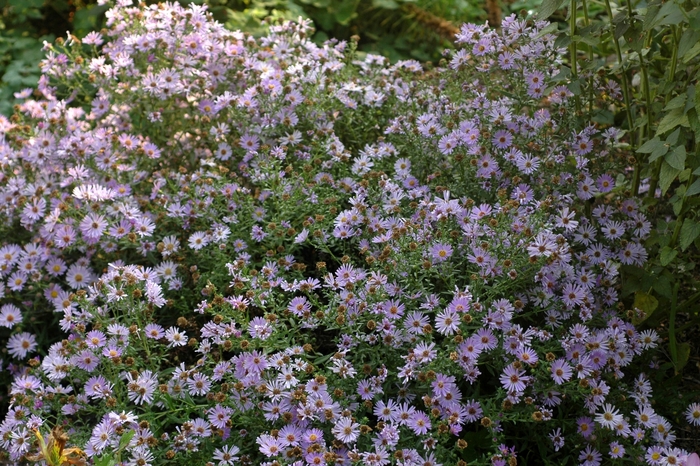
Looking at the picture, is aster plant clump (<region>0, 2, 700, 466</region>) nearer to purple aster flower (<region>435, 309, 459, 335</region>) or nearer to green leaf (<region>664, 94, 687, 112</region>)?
purple aster flower (<region>435, 309, 459, 335</region>)

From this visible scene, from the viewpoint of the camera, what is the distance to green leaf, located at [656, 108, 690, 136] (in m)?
1.93

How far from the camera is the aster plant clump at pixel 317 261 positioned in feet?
6.07

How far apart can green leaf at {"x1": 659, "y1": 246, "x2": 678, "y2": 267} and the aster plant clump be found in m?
0.13

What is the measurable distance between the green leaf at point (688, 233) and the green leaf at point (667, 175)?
116 mm

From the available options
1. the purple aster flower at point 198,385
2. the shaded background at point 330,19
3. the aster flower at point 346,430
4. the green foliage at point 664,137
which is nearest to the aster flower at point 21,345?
the purple aster flower at point 198,385

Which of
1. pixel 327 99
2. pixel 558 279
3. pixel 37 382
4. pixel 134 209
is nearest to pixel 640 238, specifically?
pixel 558 279

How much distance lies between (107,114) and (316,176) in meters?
0.96

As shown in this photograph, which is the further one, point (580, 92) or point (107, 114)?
point (107, 114)

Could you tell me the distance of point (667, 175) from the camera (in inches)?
76.9

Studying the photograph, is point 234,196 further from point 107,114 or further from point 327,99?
point 107,114

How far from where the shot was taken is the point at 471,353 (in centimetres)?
183

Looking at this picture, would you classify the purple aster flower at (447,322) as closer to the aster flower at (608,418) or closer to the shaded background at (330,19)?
the aster flower at (608,418)

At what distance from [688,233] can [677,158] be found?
0.21 meters

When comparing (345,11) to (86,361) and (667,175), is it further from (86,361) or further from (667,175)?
(86,361)
